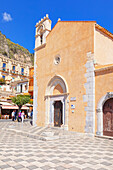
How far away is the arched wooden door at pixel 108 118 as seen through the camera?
10220 mm

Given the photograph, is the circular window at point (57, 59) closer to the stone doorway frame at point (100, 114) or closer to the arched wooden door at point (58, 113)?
the arched wooden door at point (58, 113)

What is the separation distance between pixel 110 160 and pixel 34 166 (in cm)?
259

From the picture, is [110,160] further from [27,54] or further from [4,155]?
[27,54]

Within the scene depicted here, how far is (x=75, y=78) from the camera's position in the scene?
12828mm

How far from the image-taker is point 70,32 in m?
14.0

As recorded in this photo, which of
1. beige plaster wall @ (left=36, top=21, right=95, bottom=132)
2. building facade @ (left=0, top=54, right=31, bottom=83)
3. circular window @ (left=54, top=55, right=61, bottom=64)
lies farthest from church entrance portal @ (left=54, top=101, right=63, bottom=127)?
building facade @ (left=0, top=54, right=31, bottom=83)

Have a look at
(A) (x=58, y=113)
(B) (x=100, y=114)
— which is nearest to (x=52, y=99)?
(A) (x=58, y=113)

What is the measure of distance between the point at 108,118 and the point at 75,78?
157 inches

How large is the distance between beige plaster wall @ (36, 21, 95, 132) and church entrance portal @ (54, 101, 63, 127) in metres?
1.45

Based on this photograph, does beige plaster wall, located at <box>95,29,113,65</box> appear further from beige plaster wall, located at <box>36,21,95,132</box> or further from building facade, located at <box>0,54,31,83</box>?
building facade, located at <box>0,54,31,83</box>

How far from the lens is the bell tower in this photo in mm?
17141

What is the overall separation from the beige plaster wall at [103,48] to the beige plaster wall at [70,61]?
0.47 metres

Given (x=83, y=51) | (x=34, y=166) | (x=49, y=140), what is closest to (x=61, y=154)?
(x=34, y=166)

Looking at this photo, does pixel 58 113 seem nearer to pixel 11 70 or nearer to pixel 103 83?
pixel 103 83
